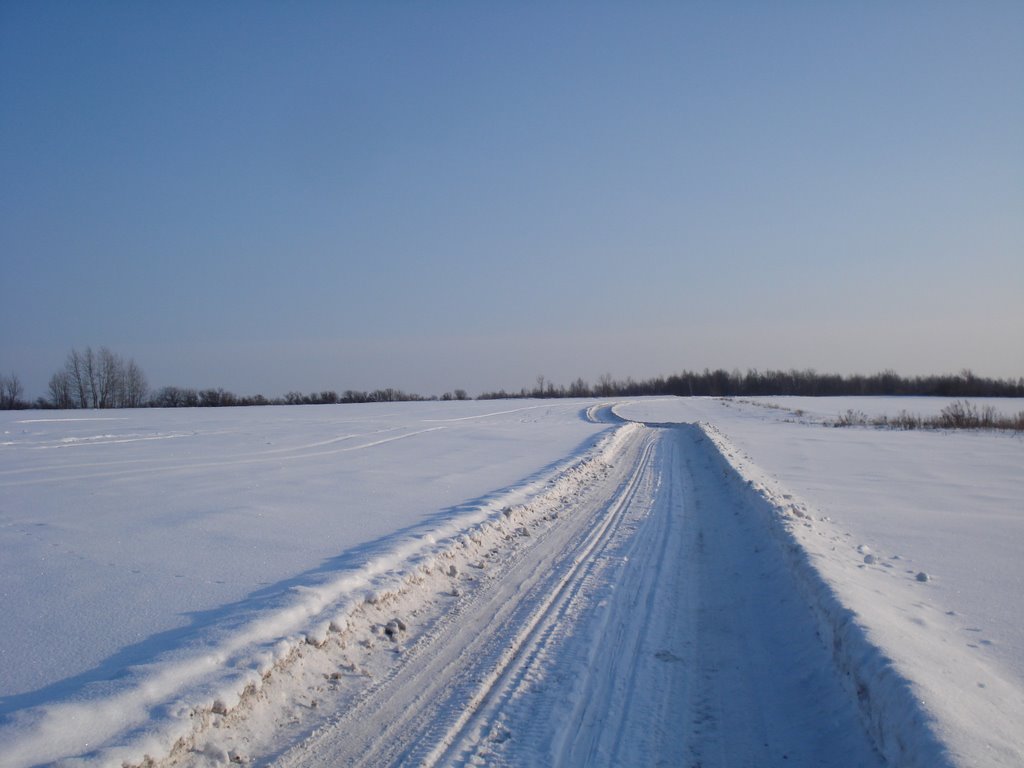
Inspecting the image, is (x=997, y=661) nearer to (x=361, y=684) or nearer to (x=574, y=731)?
(x=574, y=731)

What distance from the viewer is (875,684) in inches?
150

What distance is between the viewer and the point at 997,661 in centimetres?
437

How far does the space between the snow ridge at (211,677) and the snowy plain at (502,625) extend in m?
0.02

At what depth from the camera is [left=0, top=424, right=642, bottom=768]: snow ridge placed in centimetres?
315

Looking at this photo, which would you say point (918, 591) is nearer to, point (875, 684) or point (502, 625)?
point (875, 684)

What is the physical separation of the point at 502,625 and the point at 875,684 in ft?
9.09

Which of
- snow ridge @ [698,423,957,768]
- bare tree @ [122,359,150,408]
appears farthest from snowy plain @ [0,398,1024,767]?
bare tree @ [122,359,150,408]

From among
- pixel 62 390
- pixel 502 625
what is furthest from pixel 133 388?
pixel 502 625

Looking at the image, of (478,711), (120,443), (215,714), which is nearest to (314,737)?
(215,714)

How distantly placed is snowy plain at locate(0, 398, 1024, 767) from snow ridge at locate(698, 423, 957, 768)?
2 centimetres

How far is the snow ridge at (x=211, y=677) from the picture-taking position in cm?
315

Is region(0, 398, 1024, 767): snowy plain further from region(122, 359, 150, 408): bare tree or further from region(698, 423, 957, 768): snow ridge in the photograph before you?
region(122, 359, 150, 408): bare tree

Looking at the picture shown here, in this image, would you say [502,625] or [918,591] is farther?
[918,591]

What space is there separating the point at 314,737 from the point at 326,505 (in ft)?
20.8
